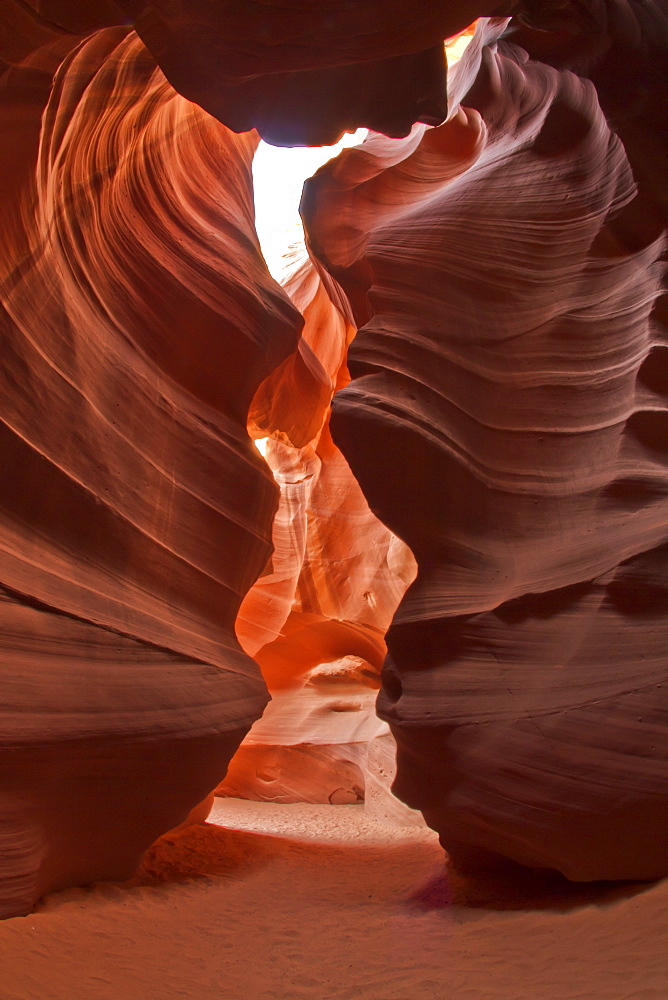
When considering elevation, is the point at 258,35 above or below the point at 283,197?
below

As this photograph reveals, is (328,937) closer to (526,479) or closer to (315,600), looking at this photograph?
(526,479)

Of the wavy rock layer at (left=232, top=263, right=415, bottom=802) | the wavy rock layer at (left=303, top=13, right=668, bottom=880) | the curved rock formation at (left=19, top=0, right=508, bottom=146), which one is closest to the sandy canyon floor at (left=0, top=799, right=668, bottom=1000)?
the wavy rock layer at (left=303, top=13, right=668, bottom=880)

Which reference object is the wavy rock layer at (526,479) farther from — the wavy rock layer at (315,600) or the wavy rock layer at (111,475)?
the wavy rock layer at (315,600)

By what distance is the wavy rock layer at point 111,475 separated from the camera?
3713 millimetres

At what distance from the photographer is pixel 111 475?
4492mm

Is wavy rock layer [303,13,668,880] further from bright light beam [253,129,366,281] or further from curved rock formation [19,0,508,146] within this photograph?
bright light beam [253,129,366,281]

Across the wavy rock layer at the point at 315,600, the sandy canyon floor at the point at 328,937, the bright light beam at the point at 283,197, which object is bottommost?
the sandy canyon floor at the point at 328,937

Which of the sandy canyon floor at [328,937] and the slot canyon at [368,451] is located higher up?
the slot canyon at [368,451]

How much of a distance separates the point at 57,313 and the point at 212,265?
1738mm

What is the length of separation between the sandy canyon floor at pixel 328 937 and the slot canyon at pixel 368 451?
4 centimetres

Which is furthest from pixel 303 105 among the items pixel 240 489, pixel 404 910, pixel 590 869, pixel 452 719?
pixel 404 910

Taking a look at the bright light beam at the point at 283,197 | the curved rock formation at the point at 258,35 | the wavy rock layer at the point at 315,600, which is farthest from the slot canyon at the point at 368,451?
the bright light beam at the point at 283,197

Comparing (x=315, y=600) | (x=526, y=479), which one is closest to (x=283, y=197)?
(x=315, y=600)

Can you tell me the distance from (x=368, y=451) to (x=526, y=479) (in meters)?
1.10
